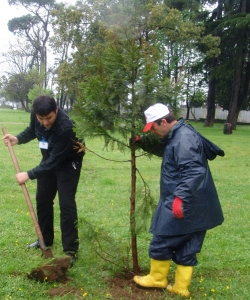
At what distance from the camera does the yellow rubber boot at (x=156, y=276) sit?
390 centimetres

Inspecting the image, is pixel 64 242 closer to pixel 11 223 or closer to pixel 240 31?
pixel 11 223

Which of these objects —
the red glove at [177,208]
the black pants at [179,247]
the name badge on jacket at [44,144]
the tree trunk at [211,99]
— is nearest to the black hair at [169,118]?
the red glove at [177,208]

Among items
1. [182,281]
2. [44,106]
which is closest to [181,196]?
[182,281]

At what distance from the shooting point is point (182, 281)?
3885 millimetres

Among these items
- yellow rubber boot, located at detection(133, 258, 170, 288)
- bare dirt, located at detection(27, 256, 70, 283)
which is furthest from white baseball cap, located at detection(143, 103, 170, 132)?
bare dirt, located at detection(27, 256, 70, 283)

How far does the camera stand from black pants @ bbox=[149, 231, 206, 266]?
3.72 meters

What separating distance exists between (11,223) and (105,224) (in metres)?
1.37

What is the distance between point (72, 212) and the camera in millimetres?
4656

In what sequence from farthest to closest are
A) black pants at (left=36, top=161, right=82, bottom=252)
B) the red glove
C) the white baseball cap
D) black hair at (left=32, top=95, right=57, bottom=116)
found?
black pants at (left=36, top=161, right=82, bottom=252)
black hair at (left=32, top=95, right=57, bottom=116)
the white baseball cap
the red glove

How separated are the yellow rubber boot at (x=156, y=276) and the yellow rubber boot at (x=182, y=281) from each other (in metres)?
0.10

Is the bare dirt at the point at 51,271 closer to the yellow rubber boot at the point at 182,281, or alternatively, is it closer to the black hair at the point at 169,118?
the yellow rubber boot at the point at 182,281

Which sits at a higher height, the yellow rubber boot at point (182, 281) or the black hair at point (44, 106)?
the black hair at point (44, 106)

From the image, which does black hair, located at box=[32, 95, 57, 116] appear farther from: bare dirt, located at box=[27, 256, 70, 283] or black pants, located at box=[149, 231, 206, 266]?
black pants, located at box=[149, 231, 206, 266]

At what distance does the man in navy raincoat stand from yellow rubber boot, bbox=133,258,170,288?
1cm
